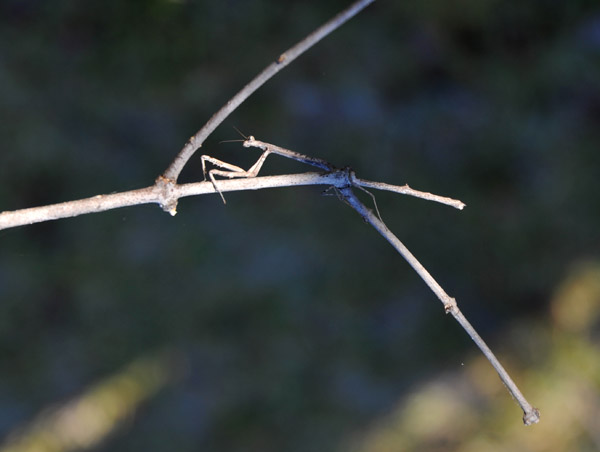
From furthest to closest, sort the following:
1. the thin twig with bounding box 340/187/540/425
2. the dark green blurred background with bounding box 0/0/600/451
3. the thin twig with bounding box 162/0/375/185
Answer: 1. the dark green blurred background with bounding box 0/0/600/451
2. the thin twig with bounding box 340/187/540/425
3. the thin twig with bounding box 162/0/375/185

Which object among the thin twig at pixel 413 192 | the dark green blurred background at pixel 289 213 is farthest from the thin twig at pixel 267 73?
the dark green blurred background at pixel 289 213

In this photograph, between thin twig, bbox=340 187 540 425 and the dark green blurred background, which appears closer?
Result: thin twig, bbox=340 187 540 425

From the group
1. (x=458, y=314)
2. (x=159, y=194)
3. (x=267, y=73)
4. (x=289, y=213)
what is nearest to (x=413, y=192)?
(x=458, y=314)

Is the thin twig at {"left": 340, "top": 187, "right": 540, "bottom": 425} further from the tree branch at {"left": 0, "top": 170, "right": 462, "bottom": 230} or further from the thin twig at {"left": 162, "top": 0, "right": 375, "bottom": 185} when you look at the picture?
the thin twig at {"left": 162, "top": 0, "right": 375, "bottom": 185}

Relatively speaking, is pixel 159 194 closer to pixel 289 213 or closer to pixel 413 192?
pixel 413 192

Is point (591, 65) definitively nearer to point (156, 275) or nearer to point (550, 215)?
point (550, 215)

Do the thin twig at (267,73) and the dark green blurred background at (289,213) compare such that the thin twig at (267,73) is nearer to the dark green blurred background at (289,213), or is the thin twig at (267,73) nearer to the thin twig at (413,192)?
the thin twig at (413,192)

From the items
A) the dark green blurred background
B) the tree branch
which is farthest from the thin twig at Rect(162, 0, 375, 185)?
the dark green blurred background
